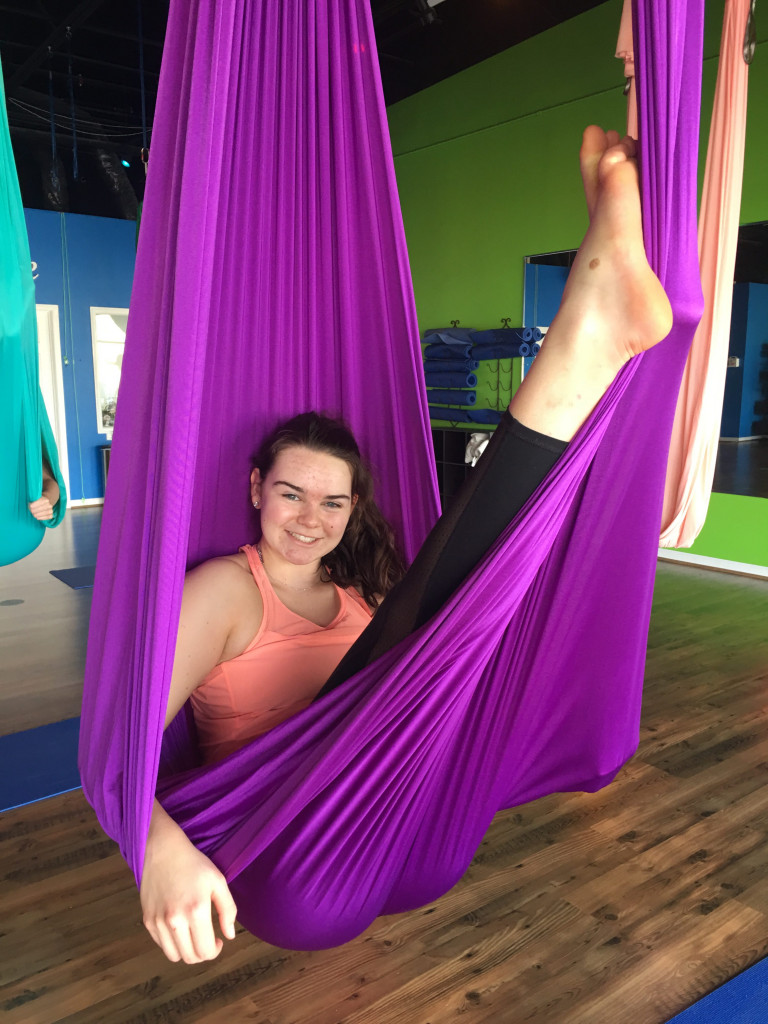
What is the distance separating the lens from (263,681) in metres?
1.23

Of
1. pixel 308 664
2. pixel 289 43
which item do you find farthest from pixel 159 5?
pixel 308 664

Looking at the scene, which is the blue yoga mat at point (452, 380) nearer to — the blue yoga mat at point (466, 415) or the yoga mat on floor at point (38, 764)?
the blue yoga mat at point (466, 415)

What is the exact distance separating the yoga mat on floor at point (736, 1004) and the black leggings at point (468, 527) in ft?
2.61

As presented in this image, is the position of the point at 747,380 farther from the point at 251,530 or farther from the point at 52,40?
the point at 52,40

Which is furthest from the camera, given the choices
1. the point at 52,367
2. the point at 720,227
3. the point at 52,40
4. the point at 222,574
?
the point at 52,367

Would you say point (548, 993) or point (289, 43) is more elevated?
point (289, 43)

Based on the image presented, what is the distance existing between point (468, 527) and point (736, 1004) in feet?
3.11

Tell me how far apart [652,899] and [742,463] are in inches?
128

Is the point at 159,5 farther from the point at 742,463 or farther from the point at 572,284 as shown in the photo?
the point at 572,284

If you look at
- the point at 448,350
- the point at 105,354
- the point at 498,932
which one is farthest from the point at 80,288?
the point at 498,932

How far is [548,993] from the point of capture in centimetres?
131

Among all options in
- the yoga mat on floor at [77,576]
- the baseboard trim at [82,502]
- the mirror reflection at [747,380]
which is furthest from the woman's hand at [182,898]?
the baseboard trim at [82,502]

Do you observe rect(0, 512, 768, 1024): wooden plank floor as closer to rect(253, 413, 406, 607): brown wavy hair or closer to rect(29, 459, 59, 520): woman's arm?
rect(253, 413, 406, 607): brown wavy hair

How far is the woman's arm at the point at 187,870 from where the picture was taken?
816 mm
